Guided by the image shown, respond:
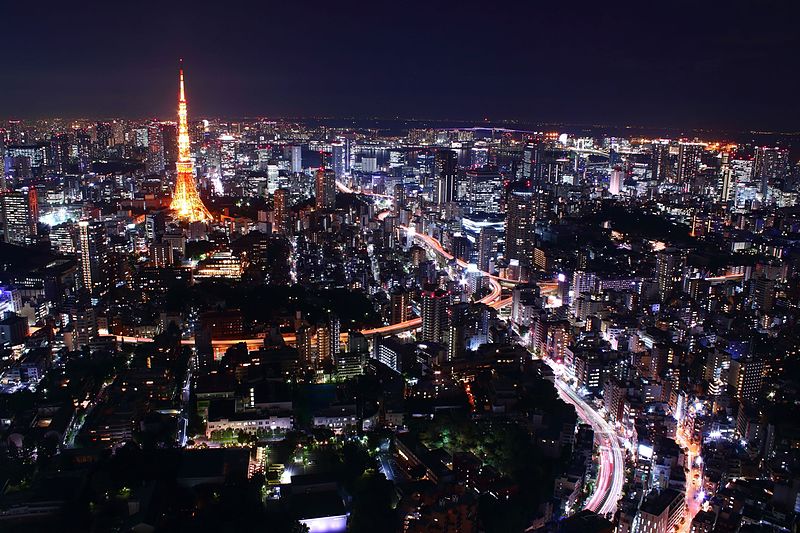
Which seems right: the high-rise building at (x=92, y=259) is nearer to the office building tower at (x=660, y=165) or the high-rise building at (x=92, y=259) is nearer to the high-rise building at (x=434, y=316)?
the high-rise building at (x=434, y=316)

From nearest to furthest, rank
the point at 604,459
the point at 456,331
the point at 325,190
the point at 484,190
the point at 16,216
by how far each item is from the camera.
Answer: the point at 604,459
the point at 456,331
the point at 16,216
the point at 325,190
the point at 484,190

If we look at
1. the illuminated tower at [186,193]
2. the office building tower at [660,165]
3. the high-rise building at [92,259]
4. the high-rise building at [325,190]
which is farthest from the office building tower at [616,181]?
the high-rise building at [92,259]

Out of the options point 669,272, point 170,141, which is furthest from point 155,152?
point 669,272

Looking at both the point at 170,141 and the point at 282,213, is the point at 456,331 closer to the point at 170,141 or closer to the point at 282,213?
the point at 282,213

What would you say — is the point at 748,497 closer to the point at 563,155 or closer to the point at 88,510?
the point at 88,510

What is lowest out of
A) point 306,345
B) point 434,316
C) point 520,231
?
point 306,345

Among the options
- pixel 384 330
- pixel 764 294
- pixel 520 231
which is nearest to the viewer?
pixel 384 330
